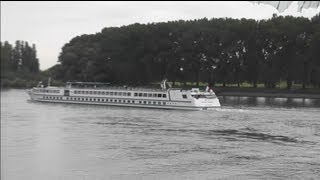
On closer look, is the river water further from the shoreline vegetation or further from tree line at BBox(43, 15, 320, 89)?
tree line at BBox(43, 15, 320, 89)

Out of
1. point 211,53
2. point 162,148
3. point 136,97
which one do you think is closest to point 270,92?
point 211,53

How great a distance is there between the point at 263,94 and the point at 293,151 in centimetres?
7536

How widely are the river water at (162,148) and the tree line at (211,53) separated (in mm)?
51437

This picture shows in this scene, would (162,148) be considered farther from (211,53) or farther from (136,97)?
(211,53)

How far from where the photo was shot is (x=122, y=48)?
126188 mm

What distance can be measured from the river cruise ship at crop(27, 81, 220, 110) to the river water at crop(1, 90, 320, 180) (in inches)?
644

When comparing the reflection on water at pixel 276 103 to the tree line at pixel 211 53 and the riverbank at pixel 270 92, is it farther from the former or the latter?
the tree line at pixel 211 53

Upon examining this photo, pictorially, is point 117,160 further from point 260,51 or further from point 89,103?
point 260,51

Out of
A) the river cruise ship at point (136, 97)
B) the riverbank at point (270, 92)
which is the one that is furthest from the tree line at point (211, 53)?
the river cruise ship at point (136, 97)

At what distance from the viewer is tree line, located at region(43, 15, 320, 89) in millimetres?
Result: 104375

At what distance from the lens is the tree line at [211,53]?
104375mm

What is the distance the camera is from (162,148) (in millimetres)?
34344

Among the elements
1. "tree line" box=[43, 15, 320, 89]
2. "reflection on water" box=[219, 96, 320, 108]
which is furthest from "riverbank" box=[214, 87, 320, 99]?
"reflection on water" box=[219, 96, 320, 108]

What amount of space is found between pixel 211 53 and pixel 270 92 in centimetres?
1598
